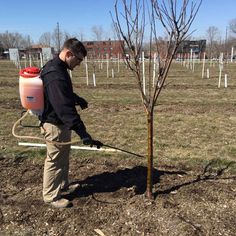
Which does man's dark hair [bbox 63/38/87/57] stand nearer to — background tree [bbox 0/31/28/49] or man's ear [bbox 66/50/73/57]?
man's ear [bbox 66/50/73/57]

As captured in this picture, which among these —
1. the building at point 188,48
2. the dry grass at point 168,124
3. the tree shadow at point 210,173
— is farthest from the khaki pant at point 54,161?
the building at point 188,48

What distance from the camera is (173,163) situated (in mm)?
5188

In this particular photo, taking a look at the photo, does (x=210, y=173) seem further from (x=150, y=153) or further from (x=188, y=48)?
(x=188, y=48)

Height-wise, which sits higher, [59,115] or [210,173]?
[59,115]

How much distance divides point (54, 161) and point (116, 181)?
3.70 feet

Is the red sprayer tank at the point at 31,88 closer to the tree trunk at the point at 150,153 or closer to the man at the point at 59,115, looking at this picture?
the man at the point at 59,115

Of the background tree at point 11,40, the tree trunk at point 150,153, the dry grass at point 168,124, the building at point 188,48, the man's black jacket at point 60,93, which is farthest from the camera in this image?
the background tree at point 11,40

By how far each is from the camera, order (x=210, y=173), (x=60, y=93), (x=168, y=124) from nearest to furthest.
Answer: (x=60, y=93) < (x=210, y=173) < (x=168, y=124)

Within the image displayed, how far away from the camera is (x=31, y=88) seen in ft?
11.0

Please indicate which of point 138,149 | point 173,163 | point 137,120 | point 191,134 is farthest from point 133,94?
point 173,163

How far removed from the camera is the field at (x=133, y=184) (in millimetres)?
3471

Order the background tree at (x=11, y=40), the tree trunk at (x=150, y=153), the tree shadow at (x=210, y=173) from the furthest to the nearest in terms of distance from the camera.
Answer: the background tree at (x=11, y=40), the tree shadow at (x=210, y=173), the tree trunk at (x=150, y=153)

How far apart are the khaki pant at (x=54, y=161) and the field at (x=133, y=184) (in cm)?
21

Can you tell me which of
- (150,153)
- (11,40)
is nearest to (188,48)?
(150,153)
